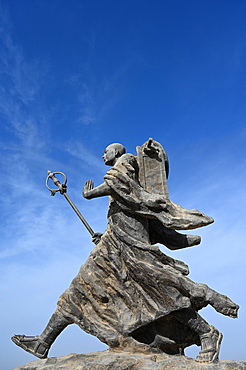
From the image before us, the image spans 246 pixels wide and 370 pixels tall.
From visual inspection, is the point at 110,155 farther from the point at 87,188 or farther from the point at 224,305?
the point at 224,305

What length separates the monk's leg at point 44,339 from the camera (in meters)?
5.89

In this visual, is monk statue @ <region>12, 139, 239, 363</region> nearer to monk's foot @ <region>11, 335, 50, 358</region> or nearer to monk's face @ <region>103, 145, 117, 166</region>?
monk's foot @ <region>11, 335, 50, 358</region>

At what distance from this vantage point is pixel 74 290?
6.01 meters

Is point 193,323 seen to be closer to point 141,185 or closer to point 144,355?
point 144,355

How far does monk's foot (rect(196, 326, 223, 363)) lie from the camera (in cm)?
521

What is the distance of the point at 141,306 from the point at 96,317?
0.74 meters

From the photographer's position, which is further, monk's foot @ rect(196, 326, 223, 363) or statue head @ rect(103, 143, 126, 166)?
statue head @ rect(103, 143, 126, 166)

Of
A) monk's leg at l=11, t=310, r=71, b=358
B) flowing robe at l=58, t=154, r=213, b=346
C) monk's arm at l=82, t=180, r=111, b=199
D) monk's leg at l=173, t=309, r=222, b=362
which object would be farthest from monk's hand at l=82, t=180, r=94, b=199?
monk's leg at l=173, t=309, r=222, b=362

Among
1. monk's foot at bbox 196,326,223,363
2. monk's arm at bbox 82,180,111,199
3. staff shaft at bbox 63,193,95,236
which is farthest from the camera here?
staff shaft at bbox 63,193,95,236

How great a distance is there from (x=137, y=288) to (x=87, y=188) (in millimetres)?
1866

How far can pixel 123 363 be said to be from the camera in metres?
5.09

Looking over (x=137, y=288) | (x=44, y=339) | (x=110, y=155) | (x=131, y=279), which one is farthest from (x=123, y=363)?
(x=110, y=155)

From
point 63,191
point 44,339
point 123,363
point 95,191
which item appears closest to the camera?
point 123,363

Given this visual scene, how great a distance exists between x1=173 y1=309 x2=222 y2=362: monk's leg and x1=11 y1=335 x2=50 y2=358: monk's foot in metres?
2.13
